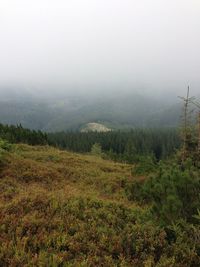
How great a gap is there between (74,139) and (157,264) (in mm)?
124815

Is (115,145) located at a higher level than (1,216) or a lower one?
lower

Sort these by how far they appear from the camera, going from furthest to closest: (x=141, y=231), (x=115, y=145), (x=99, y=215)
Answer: (x=115, y=145) → (x=99, y=215) → (x=141, y=231)

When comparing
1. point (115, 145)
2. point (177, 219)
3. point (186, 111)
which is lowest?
point (115, 145)

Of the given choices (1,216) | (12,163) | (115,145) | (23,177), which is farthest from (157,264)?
(115,145)

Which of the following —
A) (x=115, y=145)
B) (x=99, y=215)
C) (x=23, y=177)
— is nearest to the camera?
(x=99, y=215)

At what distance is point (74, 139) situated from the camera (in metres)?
131

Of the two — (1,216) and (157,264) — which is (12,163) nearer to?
(1,216)

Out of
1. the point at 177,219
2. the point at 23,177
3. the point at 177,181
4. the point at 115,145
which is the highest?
the point at 177,181

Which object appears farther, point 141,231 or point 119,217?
point 119,217

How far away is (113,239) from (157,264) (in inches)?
55.1

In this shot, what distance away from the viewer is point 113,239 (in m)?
7.81

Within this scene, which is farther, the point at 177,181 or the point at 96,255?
the point at 177,181

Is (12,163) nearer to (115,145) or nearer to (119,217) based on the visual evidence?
(119,217)

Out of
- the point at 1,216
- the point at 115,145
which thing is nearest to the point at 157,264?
the point at 1,216
